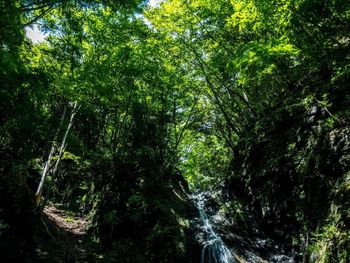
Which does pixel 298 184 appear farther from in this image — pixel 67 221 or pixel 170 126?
pixel 67 221

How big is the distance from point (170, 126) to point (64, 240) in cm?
685

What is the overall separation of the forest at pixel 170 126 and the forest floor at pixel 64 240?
0.20 feet

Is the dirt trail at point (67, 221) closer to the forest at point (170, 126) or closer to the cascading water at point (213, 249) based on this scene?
the forest at point (170, 126)

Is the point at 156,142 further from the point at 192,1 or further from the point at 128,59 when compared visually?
the point at 192,1

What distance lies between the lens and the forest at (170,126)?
630 cm

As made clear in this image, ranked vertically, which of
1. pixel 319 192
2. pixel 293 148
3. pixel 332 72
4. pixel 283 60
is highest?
pixel 283 60

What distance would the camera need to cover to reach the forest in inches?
248

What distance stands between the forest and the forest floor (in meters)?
0.06

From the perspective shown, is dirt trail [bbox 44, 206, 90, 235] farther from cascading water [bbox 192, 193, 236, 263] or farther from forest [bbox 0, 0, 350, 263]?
cascading water [bbox 192, 193, 236, 263]

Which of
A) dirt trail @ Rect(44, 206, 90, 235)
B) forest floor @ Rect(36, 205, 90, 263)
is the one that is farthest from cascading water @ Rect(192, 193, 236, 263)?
dirt trail @ Rect(44, 206, 90, 235)

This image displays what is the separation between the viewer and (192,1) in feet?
36.1

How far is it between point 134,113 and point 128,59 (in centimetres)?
260

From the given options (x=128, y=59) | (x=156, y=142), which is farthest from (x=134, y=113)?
(x=128, y=59)

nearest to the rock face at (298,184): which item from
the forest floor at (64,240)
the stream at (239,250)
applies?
the stream at (239,250)
